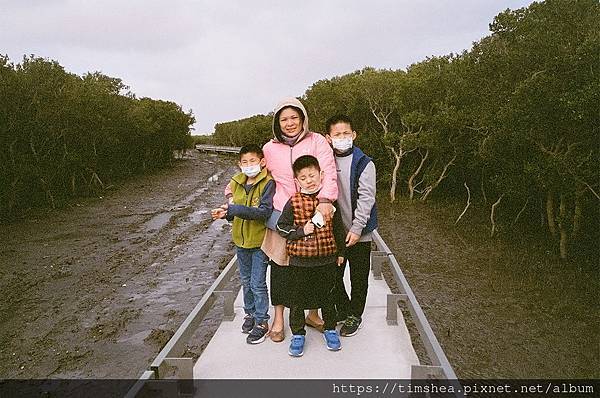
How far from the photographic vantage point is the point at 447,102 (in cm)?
2102

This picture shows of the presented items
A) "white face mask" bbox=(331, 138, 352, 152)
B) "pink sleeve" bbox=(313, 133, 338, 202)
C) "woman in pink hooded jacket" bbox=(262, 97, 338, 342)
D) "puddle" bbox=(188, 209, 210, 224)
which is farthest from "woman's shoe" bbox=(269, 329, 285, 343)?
"puddle" bbox=(188, 209, 210, 224)

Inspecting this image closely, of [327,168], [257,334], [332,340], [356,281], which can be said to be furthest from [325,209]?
[257,334]

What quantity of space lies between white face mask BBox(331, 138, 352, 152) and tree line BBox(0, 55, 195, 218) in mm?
18328

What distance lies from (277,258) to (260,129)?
5051 centimetres

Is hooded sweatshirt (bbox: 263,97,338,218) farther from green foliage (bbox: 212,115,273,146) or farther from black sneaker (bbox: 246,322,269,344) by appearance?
green foliage (bbox: 212,115,273,146)

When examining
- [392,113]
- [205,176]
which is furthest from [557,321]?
[205,176]

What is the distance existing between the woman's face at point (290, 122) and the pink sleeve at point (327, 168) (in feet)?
0.59

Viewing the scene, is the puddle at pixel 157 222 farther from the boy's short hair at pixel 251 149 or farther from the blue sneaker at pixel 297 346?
the blue sneaker at pixel 297 346

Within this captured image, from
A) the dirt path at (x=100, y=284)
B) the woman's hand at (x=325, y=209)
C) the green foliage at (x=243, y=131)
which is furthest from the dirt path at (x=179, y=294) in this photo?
the green foliage at (x=243, y=131)

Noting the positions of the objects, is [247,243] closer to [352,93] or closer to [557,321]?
[557,321]

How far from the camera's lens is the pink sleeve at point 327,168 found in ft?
11.3

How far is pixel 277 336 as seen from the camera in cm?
362

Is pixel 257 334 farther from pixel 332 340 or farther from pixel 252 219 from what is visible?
pixel 252 219

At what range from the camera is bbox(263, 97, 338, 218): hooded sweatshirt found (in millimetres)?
3488
